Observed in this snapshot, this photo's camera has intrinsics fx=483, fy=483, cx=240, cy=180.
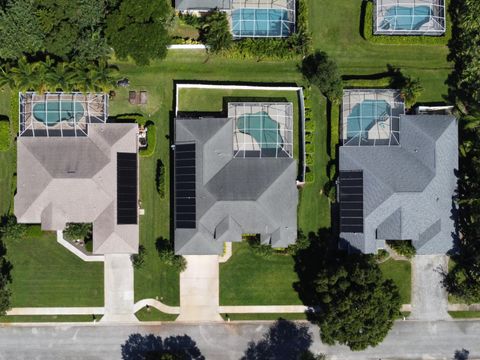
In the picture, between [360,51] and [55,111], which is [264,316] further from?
[55,111]

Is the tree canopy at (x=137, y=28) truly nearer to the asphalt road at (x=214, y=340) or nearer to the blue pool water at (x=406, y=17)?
the blue pool water at (x=406, y=17)

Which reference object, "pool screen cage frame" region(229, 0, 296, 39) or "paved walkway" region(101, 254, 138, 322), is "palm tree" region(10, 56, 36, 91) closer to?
"paved walkway" region(101, 254, 138, 322)

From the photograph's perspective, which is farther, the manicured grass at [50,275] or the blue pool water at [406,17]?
the manicured grass at [50,275]

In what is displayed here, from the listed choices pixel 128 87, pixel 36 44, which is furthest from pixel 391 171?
pixel 36 44

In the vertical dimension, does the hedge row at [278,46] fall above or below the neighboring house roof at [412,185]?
above

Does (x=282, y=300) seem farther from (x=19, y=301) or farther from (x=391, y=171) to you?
(x=19, y=301)

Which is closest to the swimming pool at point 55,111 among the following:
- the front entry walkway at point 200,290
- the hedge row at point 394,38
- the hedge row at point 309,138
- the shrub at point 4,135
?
the shrub at point 4,135

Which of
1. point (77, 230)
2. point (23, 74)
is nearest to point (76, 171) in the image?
point (77, 230)
